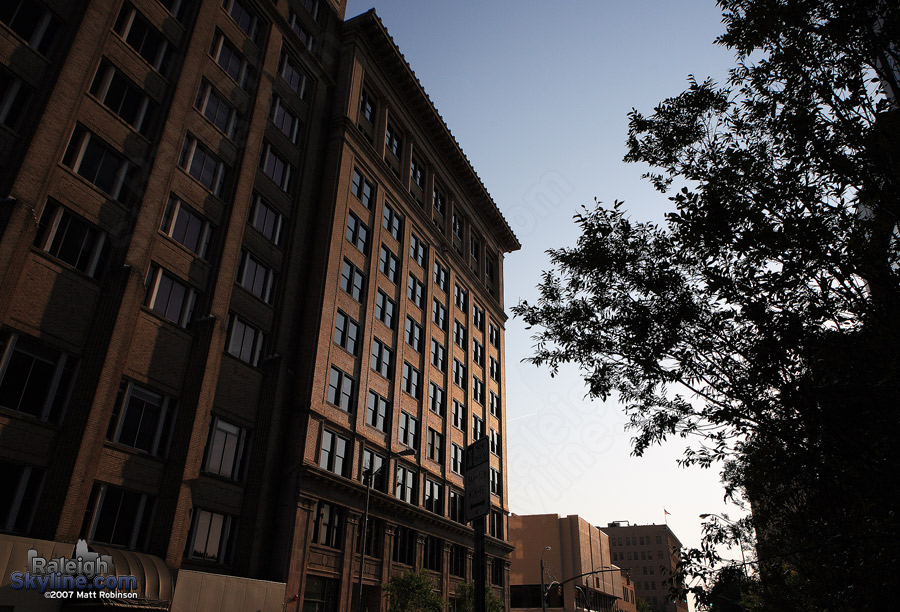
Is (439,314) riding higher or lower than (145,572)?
higher

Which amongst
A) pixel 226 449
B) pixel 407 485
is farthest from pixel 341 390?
pixel 407 485

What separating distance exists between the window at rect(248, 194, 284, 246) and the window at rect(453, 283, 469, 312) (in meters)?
23.1

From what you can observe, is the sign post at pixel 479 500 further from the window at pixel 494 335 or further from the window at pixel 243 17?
the window at pixel 494 335

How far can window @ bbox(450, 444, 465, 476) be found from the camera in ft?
158

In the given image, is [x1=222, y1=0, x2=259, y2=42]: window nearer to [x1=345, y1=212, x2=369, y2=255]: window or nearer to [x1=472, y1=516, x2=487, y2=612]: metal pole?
[x1=345, y1=212, x2=369, y2=255]: window

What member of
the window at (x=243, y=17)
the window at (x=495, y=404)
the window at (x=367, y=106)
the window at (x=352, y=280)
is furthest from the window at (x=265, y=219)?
the window at (x=495, y=404)

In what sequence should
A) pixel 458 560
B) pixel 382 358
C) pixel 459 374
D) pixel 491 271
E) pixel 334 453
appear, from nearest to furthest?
pixel 334 453, pixel 382 358, pixel 458 560, pixel 459 374, pixel 491 271

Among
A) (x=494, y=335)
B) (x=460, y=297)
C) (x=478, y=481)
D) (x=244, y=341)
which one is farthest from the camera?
(x=494, y=335)

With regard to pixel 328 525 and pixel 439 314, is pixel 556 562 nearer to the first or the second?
pixel 439 314

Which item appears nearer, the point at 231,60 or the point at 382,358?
the point at 231,60

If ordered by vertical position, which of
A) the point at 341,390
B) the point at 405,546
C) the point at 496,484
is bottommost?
the point at 405,546

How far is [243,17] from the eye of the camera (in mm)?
35406

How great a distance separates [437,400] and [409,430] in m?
5.81

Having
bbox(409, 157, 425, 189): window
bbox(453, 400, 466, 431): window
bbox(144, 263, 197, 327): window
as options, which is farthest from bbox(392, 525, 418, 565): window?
bbox(409, 157, 425, 189): window
